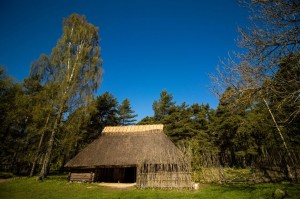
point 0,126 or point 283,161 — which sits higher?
point 0,126

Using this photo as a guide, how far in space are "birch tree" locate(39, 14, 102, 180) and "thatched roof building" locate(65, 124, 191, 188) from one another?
396 cm

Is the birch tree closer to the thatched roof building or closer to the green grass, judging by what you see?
the thatched roof building

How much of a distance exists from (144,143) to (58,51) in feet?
42.1

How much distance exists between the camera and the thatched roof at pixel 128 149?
48.3 ft

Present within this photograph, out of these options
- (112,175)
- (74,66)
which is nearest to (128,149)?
(112,175)

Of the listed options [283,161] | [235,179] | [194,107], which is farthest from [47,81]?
[194,107]

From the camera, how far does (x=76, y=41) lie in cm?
1861

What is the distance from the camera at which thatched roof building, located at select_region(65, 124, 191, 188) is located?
1187cm

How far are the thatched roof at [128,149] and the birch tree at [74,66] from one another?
364cm

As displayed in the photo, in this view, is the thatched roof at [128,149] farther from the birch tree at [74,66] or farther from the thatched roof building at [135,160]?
the birch tree at [74,66]

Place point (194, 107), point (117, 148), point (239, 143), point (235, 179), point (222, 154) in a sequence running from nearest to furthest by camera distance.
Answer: point (235, 179)
point (117, 148)
point (239, 143)
point (222, 154)
point (194, 107)

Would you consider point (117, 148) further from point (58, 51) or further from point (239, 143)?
point (239, 143)

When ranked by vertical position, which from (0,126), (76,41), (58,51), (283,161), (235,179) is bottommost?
(235,179)

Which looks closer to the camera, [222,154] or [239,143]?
[239,143]
